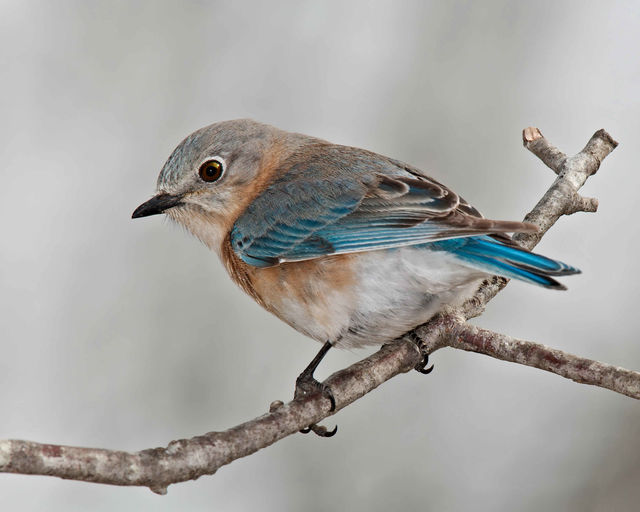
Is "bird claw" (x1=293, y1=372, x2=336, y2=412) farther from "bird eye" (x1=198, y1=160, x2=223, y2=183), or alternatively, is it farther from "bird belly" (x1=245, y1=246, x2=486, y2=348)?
"bird eye" (x1=198, y1=160, x2=223, y2=183)

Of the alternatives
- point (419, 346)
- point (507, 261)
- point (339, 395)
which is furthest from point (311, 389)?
point (507, 261)

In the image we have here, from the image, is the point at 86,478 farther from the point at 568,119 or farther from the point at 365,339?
the point at 568,119

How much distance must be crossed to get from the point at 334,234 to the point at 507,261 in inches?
37.2

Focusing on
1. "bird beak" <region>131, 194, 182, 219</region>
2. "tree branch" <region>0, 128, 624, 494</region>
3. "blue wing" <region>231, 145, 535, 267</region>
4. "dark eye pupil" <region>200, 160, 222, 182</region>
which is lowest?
"tree branch" <region>0, 128, 624, 494</region>

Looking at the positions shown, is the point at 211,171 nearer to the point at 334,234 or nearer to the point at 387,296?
the point at 334,234

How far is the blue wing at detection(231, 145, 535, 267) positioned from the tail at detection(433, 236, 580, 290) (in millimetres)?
101

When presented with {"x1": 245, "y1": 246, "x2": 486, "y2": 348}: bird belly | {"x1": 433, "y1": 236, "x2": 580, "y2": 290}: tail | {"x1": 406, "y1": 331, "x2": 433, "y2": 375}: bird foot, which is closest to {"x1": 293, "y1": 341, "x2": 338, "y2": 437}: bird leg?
{"x1": 245, "y1": 246, "x2": 486, "y2": 348}: bird belly

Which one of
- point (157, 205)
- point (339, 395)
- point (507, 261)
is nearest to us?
point (507, 261)

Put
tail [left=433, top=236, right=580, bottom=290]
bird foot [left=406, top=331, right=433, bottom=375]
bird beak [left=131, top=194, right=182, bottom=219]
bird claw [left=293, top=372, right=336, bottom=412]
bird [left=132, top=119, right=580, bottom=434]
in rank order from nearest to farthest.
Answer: tail [left=433, top=236, right=580, bottom=290]
bird claw [left=293, top=372, right=336, bottom=412]
bird [left=132, top=119, right=580, bottom=434]
bird foot [left=406, top=331, right=433, bottom=375]
bird beak [left=131, top=194, right=182, bottom=219]

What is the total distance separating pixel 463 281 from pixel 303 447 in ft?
8.22

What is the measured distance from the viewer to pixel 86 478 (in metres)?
2.79

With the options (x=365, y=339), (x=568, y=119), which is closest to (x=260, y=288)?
(x=365, y=339)

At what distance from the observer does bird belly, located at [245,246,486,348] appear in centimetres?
396

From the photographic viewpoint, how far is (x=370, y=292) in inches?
158
